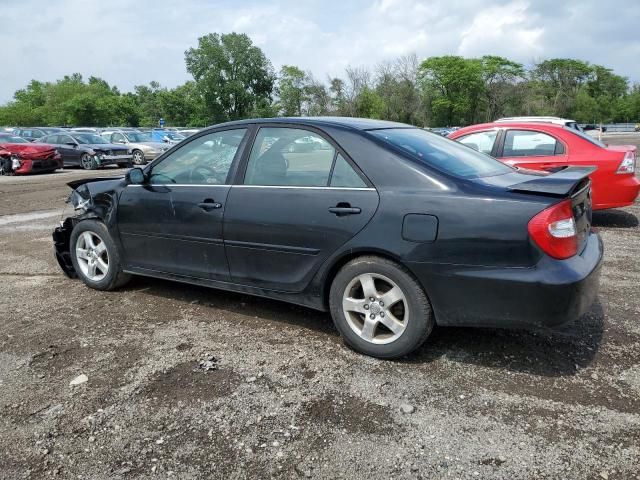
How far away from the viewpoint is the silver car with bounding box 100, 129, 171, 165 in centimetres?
2220

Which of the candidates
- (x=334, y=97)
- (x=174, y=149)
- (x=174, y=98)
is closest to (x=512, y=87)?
(x=334, y=97)

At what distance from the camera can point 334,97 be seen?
59.4 meters

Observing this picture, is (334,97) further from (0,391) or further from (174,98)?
(0,391)

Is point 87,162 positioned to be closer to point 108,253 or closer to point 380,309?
point 108,253

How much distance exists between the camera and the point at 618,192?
709 cm

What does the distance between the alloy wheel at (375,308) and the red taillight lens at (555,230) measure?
2.85 ft

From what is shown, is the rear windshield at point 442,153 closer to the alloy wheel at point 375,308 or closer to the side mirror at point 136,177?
the alloy wheel at point 375,308

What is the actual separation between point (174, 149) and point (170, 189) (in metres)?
0.38

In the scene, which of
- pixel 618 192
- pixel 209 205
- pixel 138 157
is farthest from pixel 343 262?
pixel 138 157

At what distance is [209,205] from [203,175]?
0.32 m

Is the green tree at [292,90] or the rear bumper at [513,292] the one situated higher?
the green tree at [292,90]

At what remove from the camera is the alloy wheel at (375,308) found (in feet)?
11.0

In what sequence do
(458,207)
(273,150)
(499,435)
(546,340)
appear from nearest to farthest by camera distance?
(499,435) < (458,207) < (546,340) < (273,150)

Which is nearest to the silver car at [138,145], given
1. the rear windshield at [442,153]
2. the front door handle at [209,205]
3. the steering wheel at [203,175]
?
the steering wheel at [203,175]
